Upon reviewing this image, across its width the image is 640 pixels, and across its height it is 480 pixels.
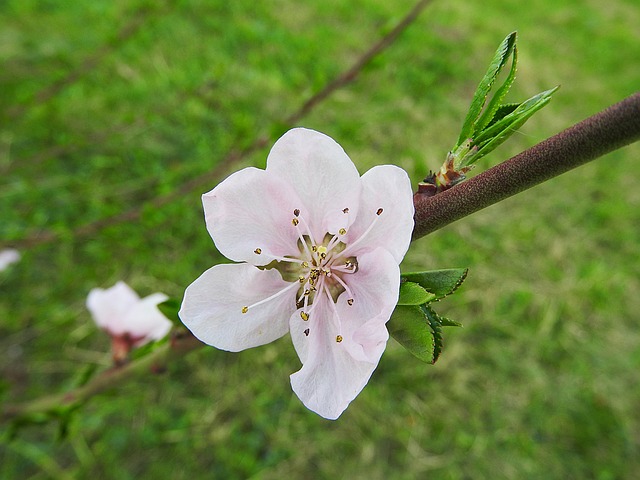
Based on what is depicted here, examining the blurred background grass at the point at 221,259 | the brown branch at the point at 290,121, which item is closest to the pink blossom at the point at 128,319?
the blurred background grass at the point at 221,259

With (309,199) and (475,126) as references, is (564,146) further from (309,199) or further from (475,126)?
(309,199)

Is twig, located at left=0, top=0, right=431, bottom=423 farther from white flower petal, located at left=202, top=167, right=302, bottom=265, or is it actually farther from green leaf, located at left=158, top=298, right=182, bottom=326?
white flower petal, located at left=202, top=167, right=302, bottom=265

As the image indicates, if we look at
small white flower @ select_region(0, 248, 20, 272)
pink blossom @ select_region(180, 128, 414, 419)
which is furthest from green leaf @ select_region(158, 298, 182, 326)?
small white flower @ select_region(0, 248, 20, 272)

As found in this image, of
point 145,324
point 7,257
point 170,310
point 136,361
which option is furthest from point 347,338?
point 7,257

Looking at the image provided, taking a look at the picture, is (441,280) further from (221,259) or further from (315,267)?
(221,259)

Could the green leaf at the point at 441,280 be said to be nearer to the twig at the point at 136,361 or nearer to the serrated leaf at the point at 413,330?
the serrated leaf at the point at 413,330

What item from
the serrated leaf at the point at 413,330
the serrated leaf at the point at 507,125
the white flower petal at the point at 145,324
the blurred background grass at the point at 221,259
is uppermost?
the serrated leaf at the point at 507,125
